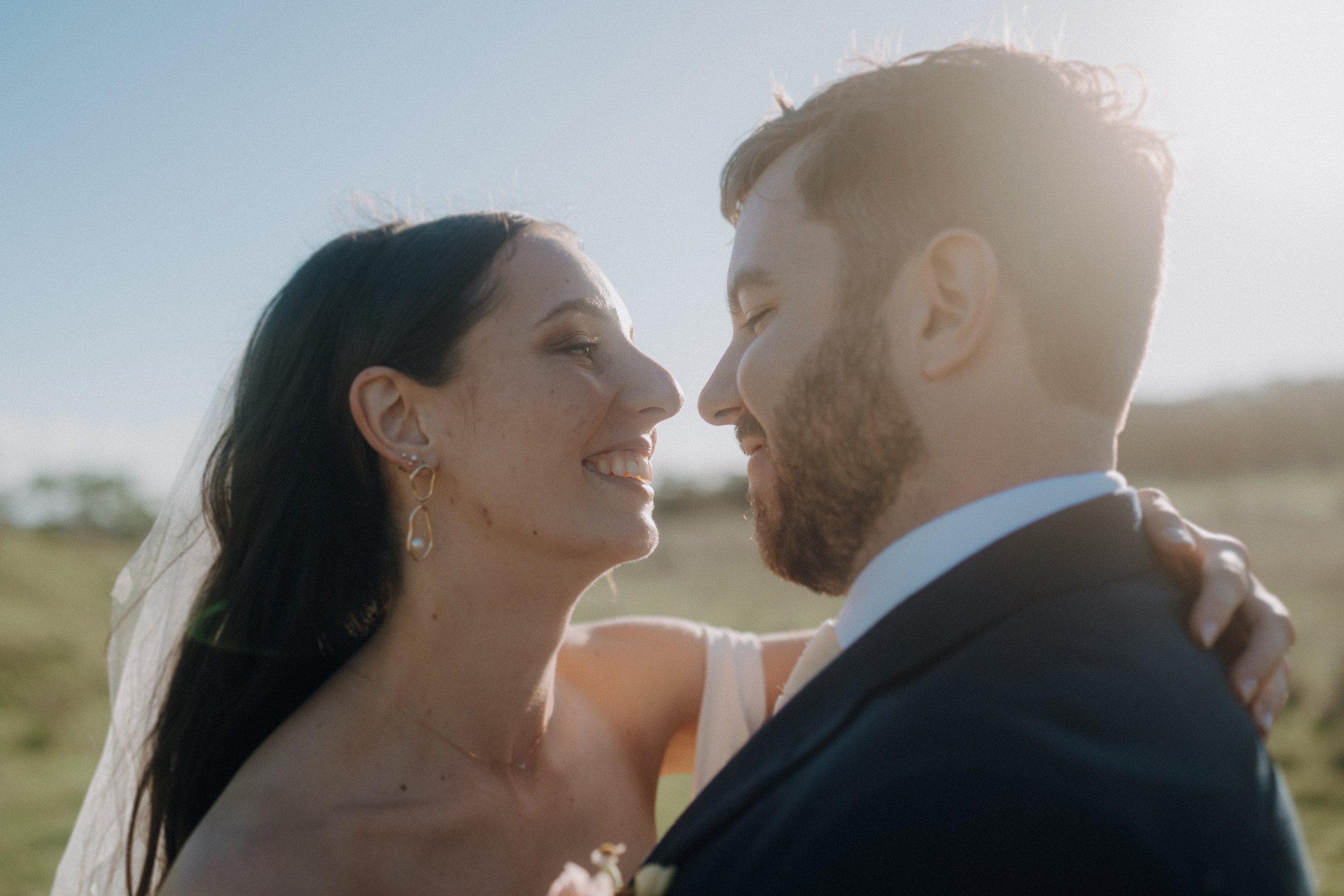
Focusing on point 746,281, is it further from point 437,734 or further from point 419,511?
point 437,734

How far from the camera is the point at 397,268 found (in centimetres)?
321

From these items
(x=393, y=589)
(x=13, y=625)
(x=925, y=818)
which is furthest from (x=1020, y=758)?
(x=13, y=625)

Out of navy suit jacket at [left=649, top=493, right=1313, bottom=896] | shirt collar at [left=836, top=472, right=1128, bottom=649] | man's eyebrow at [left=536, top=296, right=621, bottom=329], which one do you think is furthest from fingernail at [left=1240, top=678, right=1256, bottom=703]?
man's eyebrow at [left=536, top=296, right=621, bottom=329]

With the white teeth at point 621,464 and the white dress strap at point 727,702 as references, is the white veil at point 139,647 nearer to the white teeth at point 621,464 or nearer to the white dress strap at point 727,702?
the white teeth at point 621,464

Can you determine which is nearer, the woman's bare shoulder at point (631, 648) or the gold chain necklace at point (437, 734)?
the gold chain necklace at point (437, 734)

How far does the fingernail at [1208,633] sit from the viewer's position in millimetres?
1585

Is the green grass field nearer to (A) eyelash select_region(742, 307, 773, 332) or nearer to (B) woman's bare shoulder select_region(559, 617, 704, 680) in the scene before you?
(B) woman's bare shoulder select_region(559, 617, 704, 680)

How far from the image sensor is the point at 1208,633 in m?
1.59

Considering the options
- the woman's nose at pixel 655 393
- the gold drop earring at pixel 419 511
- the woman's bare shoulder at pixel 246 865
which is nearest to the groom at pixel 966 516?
the woman's nose at pixel 655 393

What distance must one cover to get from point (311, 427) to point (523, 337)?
0.91 m

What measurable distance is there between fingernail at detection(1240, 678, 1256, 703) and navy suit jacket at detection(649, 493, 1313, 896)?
11 centimetres

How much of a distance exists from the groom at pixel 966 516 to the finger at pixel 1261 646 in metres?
0.13

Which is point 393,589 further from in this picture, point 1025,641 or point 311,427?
point 1025,641

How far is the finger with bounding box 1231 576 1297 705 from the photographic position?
1.62 m
